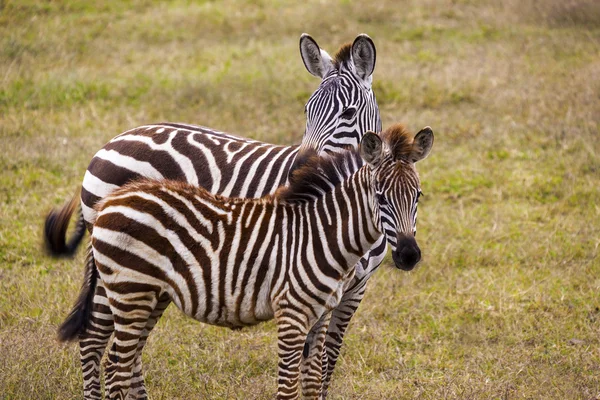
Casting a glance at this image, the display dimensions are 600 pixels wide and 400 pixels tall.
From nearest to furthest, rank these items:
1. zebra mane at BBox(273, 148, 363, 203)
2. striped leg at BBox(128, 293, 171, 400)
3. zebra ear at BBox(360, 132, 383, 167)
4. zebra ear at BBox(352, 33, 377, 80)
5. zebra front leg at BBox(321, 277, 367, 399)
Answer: zebra ear at BBox(360, 132, 383, 167)
zebra mane at BBox(273, 148, 363, 203)
striped leg at BBox(128, 293, 171, 400)
zebra front leg at BBox(321, 277, 367, 399)
zebra ear at BBox(352, 33, 377, 80)

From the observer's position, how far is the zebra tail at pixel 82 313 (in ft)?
18.1

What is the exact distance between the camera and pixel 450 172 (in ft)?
35.4

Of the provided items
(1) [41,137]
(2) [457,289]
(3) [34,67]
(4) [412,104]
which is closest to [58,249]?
(2) [457,289]

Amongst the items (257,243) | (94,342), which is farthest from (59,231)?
(257,243)

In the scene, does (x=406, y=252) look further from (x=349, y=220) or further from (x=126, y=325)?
(x=126, y=325)

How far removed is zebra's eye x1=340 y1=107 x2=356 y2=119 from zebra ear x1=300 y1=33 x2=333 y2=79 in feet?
2.10

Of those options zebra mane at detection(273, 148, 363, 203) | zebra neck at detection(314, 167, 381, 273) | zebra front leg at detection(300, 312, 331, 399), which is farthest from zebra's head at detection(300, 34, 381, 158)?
zebra front leg at detection(300, 312, 331, 399)

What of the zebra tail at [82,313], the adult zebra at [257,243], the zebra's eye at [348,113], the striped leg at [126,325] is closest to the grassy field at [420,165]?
the zebra tail at [82,313]

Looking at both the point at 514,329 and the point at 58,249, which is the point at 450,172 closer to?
the point at 514,329

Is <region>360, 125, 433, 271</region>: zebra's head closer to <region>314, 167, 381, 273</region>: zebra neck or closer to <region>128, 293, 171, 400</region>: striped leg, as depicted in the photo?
<region>314, 167, 381, 273</region>: zebra neck

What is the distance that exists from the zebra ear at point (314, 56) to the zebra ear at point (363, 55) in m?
0.28

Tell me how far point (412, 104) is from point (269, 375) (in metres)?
7.92

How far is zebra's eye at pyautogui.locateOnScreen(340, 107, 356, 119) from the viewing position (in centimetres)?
631

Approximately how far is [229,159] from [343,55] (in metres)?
1.41
